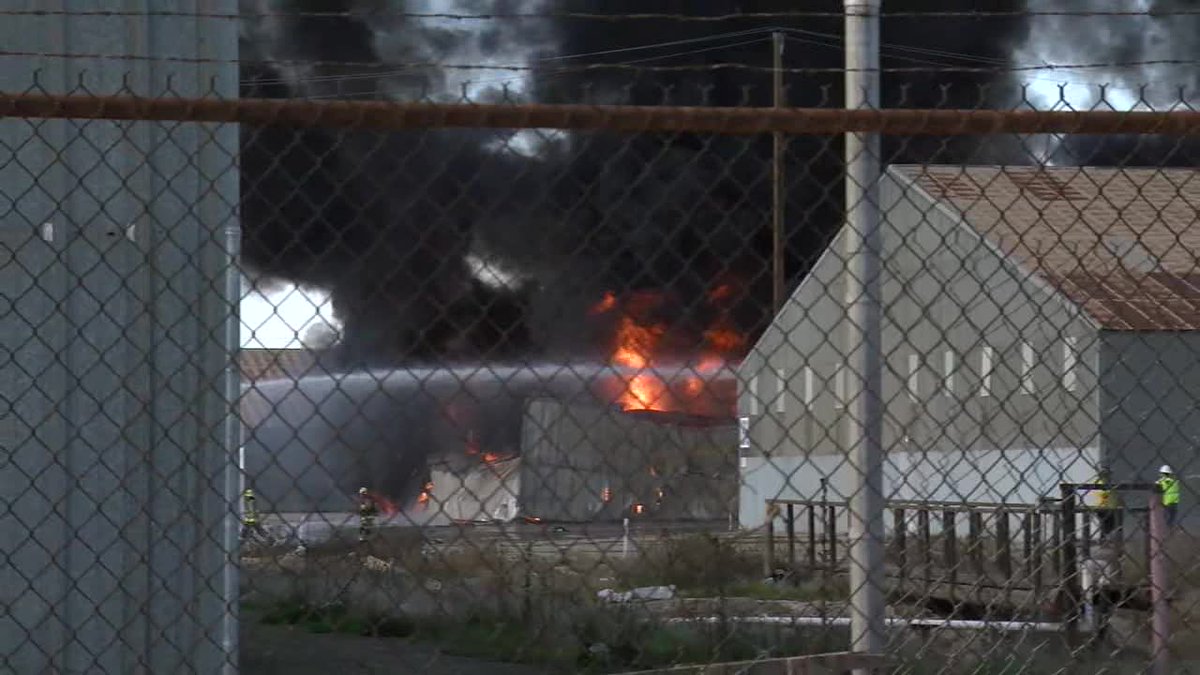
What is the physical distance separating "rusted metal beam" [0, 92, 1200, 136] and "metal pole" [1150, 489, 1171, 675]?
2272 millimetres

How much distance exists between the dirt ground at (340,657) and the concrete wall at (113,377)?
2.15 m

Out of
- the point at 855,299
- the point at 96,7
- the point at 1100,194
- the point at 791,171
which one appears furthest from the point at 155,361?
the point at 791,171

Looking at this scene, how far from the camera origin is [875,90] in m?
6.77

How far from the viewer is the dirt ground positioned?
28.4 feet

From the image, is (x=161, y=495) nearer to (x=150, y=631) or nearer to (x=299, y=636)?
(x=150, y=631)

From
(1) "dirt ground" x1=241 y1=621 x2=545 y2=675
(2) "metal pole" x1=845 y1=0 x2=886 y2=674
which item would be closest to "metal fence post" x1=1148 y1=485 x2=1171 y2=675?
(2) "metal pole" x1=845 y1=0 x2=886 y2=674

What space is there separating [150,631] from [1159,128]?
3881 mm

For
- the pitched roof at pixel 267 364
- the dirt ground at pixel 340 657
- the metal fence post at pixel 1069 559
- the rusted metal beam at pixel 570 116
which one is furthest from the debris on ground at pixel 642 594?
the rusted metal beam at pixel 570 116

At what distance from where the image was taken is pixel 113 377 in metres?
6.19

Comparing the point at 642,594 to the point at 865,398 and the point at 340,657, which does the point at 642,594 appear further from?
the point at 865,398

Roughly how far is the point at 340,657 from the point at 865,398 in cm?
406

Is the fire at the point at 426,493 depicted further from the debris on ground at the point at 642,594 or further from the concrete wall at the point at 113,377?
→ the concrete wall at the point at 113,377

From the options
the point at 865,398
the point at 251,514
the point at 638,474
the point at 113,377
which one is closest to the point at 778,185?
the point at 865,398

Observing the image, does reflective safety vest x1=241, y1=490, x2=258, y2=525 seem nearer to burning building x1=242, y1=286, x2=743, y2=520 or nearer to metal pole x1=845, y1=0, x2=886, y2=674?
burning building x1=242, y1=286, x2=743, y2=520
